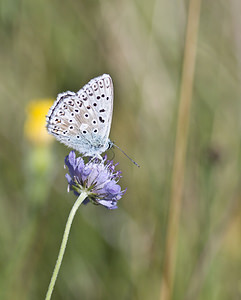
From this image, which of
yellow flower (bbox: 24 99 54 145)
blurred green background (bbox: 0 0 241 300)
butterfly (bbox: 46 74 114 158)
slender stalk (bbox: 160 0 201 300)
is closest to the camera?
butterfly (bbox: 46 74 114 158)

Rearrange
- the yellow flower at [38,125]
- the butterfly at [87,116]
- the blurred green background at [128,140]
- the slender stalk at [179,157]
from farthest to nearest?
the blurred green background at [128,140]
the yellow flower at [38,125]
the slender stalk at [179,157]
the butterfly at [87,116]

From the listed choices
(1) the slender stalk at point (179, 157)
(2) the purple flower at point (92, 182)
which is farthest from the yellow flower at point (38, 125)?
(2) the purple flower at point (92, 182)

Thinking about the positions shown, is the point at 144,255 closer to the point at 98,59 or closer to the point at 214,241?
the point at 214,241

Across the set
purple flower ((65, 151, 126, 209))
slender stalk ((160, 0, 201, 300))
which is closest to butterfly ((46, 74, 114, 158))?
purple flower ((65, 151, 126, 209))

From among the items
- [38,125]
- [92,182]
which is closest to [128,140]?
[38,125]

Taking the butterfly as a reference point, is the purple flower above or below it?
below

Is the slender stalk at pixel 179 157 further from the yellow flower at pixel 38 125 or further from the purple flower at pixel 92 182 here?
the purple flower at pixel 92 182

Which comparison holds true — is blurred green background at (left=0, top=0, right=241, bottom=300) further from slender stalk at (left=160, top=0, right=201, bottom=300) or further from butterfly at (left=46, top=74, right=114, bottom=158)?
butterfly at (left=46, top=74, right=114, bottom=158)

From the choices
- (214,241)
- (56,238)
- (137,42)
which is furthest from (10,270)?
(137,42)
